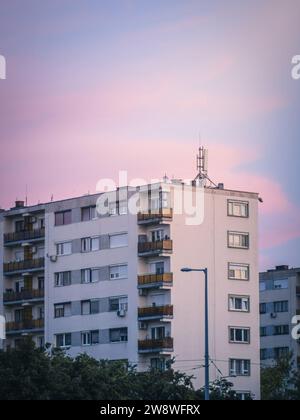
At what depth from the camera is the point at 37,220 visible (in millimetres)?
102562

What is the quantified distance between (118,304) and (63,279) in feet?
20.0

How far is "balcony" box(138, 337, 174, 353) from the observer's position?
299 feet

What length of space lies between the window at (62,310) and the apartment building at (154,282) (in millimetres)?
92

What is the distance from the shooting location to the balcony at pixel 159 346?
299 ft

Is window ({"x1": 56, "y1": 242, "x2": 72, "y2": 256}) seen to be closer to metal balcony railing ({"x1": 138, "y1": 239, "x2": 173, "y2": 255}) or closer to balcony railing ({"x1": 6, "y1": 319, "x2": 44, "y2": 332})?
balcony railing ({"x1": 6, "y1": 319, "x2": 44, "y2": 332})

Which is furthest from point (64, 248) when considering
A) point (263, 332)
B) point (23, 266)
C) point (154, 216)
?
point (263, 332)

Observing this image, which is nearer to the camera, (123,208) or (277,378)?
(123,208)

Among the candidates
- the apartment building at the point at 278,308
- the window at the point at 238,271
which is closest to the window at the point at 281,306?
the apartment building at the point at 278,308

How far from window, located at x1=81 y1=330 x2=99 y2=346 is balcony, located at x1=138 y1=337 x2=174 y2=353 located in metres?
4.42

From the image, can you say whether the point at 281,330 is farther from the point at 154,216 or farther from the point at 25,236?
the point at 154,216

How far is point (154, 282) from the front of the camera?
9250 cm

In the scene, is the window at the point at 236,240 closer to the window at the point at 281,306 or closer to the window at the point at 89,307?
the window at the point at 89,307

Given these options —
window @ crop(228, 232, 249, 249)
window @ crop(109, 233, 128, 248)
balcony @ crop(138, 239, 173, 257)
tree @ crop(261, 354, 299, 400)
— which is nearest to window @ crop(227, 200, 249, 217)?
window @ crop(228, 232, 249, 249)

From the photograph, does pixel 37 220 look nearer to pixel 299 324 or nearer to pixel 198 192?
pixel 198 192
